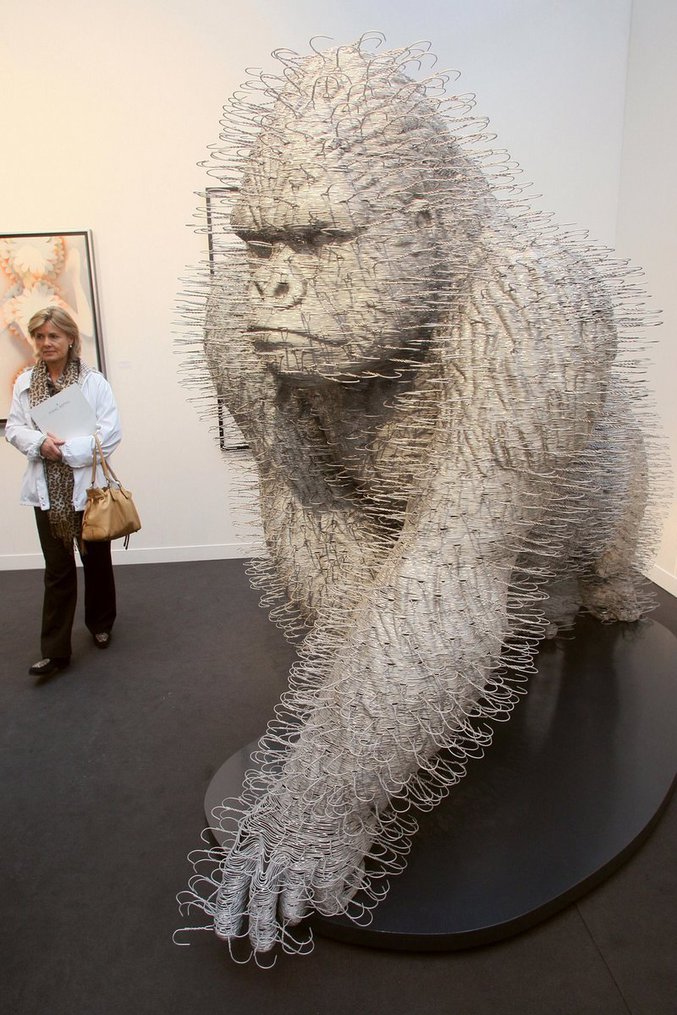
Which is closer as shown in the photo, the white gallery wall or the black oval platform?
the black oval platform

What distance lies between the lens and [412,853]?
128 cm

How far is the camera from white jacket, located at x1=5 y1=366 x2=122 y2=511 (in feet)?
8.02

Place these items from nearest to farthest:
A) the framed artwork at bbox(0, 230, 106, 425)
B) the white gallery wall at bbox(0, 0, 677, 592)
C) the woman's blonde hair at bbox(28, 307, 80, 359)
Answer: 1. the woman's blonde hair at bbox(28, 307, 80, 359)
2. the white gallery wall at bbox(0, 0, 677, 592)
3. the framed artwork at bbox(0, 230, 106, 425)

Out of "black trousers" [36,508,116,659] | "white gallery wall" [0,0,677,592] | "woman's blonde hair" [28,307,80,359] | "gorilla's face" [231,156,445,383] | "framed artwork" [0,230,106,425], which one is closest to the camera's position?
"gorilla's face" [231,156,445,383]

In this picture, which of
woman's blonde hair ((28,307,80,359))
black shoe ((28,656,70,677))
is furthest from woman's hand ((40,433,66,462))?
black shoe ((28,656,70,677))

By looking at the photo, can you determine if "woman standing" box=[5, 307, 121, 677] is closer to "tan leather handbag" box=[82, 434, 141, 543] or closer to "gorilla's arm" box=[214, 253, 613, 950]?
"tan leather handbag" box=[82, 434, 141, 543]

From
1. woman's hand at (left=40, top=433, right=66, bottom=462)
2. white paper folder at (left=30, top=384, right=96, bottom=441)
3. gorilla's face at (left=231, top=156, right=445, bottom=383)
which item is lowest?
woman's hand at (left=40, top=433, right=66, bottom=462)

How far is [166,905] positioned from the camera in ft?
4.48

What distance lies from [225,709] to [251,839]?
3.38 feet

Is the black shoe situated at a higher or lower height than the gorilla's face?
lower

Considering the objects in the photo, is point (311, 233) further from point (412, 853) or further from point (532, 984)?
point (532, 984)

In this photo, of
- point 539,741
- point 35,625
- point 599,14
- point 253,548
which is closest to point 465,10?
point 599,14

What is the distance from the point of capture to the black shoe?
246 cm

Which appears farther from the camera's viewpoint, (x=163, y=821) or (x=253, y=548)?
(x=163, y=821)
